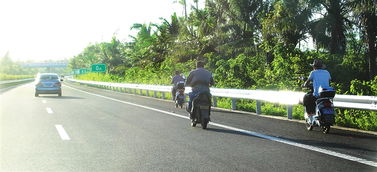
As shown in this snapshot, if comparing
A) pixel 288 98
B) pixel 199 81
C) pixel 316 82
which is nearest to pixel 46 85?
pixel 199 81

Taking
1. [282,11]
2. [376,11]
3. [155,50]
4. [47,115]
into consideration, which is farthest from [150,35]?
[47,115]

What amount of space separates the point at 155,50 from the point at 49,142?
33304 mm

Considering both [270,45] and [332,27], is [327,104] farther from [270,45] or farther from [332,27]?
[332,27]

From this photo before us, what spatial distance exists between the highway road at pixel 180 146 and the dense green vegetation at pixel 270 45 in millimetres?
2330

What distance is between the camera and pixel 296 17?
96.5ft

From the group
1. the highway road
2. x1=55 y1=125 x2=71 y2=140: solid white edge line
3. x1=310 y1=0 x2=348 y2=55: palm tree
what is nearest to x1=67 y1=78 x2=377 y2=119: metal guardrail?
the highway road

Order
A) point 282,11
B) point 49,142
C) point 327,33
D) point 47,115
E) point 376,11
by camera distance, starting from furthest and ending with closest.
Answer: point 282,11
point 327,33
point 376,11
point 47,115
point 49,142

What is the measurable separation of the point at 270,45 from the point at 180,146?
1285 cm

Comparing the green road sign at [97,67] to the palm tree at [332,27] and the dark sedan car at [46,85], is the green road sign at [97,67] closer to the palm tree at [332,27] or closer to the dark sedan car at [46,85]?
the dark sedan car at [46,85]

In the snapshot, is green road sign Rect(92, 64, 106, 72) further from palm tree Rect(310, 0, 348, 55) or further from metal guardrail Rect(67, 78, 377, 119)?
metal guardrail Rect(67, 78, 377, 119)

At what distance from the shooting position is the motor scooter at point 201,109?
1055 centimetres

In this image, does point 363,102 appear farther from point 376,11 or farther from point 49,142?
point 376,11

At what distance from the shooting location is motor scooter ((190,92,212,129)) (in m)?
10.5

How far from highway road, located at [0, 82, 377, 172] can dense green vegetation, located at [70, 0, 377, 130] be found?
233 centimetres
